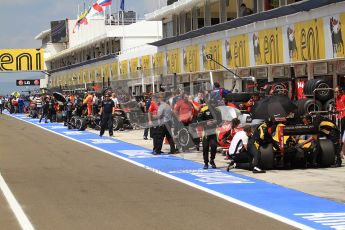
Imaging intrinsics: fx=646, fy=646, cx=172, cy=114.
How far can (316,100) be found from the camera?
16.6 metres

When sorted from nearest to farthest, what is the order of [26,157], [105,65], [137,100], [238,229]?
[238,229]
[26,157]
[137,100]
[105,65]

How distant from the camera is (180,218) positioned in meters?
9.21

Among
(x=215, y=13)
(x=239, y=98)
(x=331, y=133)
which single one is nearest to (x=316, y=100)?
(x=331, y=133)

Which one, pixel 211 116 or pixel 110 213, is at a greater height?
pixel 211 116

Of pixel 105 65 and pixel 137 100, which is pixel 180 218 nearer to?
pixel 137 100

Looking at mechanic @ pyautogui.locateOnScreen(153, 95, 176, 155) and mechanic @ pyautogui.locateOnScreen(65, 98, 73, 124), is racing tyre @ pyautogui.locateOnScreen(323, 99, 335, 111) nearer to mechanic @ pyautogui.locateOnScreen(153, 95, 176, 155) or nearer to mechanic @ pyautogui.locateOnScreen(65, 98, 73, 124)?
mechanic @ pyautogui.locateOnScreen(153, 95, 176, 155)

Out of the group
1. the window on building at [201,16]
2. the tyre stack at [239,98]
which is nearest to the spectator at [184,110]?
the tyre stack at [239,98]

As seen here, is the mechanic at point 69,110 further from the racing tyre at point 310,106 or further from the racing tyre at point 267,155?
the racing tyre at point 267,155

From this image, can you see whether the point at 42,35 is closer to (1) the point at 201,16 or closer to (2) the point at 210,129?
(1) the point at 201,16

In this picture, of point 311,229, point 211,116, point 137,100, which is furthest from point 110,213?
point 137,100

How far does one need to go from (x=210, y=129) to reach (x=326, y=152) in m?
2.87

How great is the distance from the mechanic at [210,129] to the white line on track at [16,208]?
498 cm

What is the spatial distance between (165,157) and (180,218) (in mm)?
9890

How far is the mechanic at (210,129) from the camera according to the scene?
1570 cm
